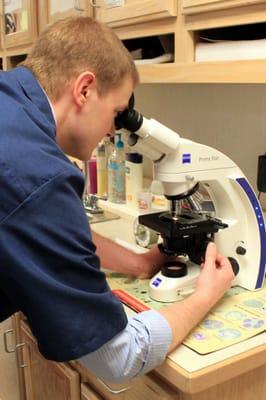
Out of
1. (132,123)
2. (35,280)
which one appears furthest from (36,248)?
(132,123)

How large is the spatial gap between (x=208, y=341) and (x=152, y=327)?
5.3 inches

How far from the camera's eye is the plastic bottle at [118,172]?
1962 mm

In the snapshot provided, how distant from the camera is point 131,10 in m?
1.48

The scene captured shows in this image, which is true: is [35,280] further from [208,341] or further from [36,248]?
[208,341]

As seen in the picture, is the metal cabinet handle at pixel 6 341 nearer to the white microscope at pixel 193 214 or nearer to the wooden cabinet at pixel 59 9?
the white microscope at pixel 193 214

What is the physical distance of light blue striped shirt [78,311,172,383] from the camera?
34.4 inches

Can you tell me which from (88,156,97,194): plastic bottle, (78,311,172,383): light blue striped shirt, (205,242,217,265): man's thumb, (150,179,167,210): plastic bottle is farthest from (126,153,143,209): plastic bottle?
(78,311,172,383): light blue striped shirt

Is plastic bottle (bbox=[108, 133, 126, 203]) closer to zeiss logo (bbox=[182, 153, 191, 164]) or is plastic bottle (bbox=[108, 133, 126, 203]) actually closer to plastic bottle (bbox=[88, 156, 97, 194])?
plastic bottle (bbox=[88, 156, 97, 194])

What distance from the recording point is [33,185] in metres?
0.75

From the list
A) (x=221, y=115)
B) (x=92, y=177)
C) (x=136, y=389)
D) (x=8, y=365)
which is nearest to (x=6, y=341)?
(x=8, y=365)

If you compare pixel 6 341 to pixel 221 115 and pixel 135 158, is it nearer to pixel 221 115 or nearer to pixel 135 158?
pixel 135 158

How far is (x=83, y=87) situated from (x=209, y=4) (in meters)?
0.48

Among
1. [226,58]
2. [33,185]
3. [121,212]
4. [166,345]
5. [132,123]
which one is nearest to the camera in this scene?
[33,185]

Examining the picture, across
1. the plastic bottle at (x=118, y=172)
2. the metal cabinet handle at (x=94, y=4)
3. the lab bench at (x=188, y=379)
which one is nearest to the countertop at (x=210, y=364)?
the lab bench at (x=188, y=379)
